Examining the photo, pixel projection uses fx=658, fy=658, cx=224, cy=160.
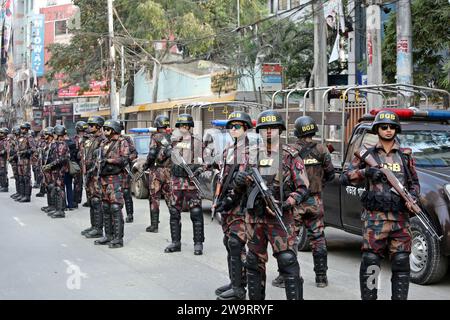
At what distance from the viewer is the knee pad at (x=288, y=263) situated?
5.32m

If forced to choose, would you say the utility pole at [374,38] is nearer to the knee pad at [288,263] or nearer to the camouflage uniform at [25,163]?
the knee pad at [288,263]

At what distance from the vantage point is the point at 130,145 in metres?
9.87

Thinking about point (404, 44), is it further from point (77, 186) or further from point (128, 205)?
point (77, 186)

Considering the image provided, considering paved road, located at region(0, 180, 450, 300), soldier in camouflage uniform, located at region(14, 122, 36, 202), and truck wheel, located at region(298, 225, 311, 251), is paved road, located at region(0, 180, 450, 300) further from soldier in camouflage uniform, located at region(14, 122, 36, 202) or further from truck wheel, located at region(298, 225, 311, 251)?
soldier in camouflage uniform, located at region(14, 122, 36, 202)

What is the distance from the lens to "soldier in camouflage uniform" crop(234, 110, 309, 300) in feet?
17.5

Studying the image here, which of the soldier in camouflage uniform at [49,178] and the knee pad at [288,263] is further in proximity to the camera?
the soldier in camouflage uniform at [49,178]

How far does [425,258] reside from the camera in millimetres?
6957

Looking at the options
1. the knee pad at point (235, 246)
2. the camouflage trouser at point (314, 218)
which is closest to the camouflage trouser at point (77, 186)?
the camouflage trouser at point (314, 218)

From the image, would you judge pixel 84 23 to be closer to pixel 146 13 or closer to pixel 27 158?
pixel 146 13

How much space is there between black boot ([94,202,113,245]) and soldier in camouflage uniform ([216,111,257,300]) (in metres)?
3.61

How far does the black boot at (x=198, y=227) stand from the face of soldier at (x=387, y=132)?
12.1 ft

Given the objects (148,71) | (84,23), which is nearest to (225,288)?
(84,23)

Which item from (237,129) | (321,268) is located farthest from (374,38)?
(237,129)
